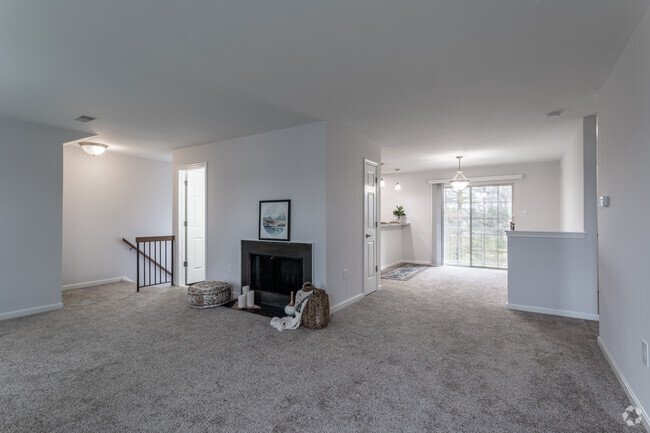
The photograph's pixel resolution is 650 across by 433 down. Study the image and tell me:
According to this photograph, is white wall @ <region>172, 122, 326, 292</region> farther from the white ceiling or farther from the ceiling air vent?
the ceiling air vent

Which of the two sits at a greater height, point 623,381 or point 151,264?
point 151,264

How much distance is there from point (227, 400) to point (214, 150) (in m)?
3.95

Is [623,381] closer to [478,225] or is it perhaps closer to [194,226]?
[478,225]

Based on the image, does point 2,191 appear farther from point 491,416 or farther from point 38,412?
point 491,416

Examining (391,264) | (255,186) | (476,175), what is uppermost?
(476,175)

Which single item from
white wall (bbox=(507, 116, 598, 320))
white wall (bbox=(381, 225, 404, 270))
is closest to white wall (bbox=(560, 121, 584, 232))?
white wall (bbox=(507, 116, 598, 320))

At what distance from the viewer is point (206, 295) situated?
4.29 meters

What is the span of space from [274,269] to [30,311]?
10.1ft

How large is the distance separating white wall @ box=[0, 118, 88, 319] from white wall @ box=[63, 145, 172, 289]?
1.31 meters

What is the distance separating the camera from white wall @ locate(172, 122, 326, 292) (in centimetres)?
405

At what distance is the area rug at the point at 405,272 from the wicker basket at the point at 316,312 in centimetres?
294

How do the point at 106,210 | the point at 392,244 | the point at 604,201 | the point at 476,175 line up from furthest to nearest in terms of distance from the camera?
the point at 392,244 → the point at 476,175 → the point at 106,210 → the point at 604,201

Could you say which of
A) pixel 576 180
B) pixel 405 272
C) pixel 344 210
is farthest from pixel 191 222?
pixel 576 180

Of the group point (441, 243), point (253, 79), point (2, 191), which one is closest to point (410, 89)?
point (253, 79)
